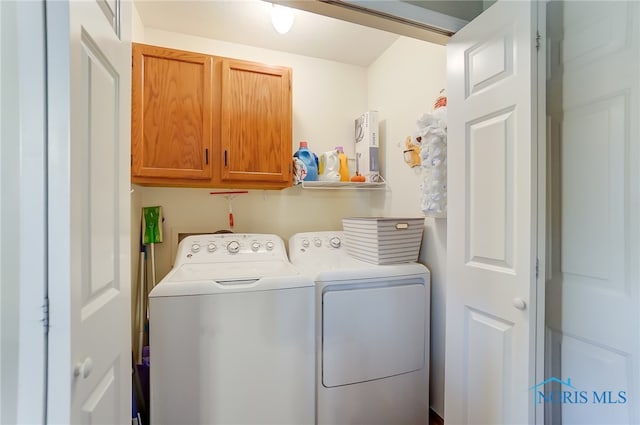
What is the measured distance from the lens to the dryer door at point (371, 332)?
1492 millimetres

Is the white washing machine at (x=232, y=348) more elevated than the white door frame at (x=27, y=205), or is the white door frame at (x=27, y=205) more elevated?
the white door frame at (x=27, y=205)

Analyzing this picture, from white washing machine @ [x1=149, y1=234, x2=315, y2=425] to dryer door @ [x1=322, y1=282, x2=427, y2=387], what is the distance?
0.11m

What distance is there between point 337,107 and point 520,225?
71.9 inches

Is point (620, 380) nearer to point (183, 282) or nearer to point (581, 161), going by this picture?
point (581, 161)

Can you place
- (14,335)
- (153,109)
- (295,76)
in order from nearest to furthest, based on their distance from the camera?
(14,335) → (153,109) → (295,76)

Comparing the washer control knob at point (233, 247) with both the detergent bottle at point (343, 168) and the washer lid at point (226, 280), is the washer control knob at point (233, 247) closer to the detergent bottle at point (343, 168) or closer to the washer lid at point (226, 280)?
the washer lid at point (226, 280)

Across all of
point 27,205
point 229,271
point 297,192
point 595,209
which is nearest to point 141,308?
point 229,271

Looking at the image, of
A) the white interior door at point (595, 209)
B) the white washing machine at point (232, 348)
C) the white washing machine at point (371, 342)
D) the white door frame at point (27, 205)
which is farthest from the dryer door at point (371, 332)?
the white door frame at point (27, 205)

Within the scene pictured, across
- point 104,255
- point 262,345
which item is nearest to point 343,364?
point 262,345

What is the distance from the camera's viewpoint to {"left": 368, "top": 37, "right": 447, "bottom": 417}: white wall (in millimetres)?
1725

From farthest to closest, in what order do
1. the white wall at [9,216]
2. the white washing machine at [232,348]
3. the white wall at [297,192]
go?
1. the white wall at [297,192]
2. the white washing machine at [232,348]
3. the white wall at [9,216]

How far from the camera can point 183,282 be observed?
1304 mm

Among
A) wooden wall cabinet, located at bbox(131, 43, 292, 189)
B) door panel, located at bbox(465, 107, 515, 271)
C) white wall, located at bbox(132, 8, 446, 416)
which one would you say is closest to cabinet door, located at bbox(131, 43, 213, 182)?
wooden wall cabinet, located at bbox(131, 43, 292, 189)

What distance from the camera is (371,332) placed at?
5.10ft
